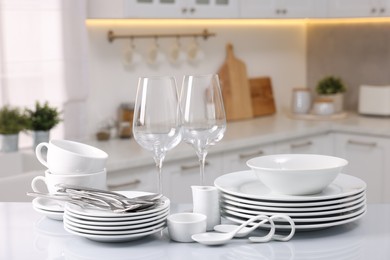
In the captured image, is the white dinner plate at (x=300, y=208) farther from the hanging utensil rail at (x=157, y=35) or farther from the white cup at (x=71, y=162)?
the hanging utensil rail at (x=157, y=35)

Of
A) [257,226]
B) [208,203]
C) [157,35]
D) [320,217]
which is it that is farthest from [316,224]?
[157,35]

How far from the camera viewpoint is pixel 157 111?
1507 millimetres

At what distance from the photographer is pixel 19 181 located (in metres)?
2.79

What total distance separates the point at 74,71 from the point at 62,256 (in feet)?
6.96

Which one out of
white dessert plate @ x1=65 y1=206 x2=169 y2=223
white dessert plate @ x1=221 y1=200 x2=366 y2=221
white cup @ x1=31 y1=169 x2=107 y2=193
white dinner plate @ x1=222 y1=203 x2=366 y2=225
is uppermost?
white cup @ x1=31 y1=169 x2=107 y2=193

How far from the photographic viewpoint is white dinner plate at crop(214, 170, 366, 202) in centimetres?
152

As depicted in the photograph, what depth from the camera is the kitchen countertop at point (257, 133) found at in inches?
128

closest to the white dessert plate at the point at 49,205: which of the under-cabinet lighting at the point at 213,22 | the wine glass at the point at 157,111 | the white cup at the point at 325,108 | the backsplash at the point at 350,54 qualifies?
the wine glass at the point at 157,111

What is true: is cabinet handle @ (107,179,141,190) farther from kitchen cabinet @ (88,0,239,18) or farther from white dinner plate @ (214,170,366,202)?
white dinner plate @ (214,170,366,202)

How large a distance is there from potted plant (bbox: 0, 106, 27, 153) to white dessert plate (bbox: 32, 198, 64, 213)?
1461mm

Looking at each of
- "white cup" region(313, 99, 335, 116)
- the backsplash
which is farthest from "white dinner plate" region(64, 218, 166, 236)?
the backsplash

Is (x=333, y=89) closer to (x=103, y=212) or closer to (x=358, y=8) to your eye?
(x=358, y=8)

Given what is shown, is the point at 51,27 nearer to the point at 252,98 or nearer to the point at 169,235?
the point at 252,98

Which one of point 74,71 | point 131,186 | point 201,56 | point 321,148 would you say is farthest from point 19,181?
point 321,148
